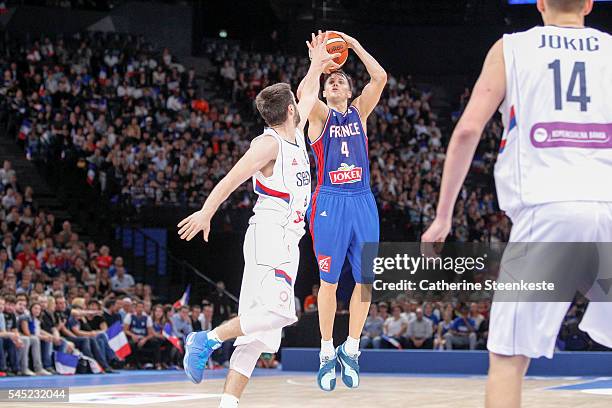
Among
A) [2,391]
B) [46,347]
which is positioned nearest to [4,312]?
[46,347]

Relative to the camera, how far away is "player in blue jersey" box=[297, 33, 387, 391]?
7.49 m

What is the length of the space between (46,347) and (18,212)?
428 cm

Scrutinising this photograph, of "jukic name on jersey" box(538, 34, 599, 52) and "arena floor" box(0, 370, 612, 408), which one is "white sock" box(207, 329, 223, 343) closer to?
"arena floor" box(0, 370, 612, 408)

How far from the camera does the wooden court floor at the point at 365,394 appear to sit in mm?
8055

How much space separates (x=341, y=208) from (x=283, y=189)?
1.63 metres

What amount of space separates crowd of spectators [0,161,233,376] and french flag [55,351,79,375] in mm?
95

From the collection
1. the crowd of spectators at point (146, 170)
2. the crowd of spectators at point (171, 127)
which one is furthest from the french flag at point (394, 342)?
the crowd of spectators at point (171, 127)

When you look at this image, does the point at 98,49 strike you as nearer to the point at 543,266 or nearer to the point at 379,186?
the point at 379,186

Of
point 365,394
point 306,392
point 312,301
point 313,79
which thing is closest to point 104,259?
point 312,301

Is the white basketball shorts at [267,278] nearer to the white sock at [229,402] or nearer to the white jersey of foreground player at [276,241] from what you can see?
the white jersey of foreground player at [276,241]


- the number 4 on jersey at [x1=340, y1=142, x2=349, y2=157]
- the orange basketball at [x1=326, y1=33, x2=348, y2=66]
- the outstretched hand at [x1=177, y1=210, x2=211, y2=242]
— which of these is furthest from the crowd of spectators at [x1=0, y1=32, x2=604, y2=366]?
the outstretched hand at [x1=177, y1=210, x2=211, y2=242]

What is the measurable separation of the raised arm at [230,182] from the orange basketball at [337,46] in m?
1.56

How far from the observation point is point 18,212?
16.8m

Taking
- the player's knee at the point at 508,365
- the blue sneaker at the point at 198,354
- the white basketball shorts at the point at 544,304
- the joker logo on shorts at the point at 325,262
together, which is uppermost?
the white basketball shorts at the point at 544,304
